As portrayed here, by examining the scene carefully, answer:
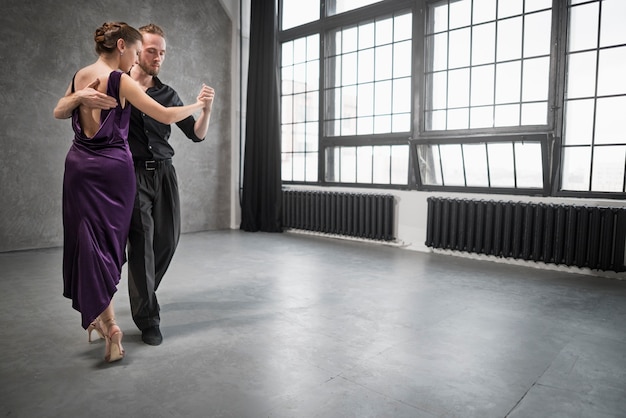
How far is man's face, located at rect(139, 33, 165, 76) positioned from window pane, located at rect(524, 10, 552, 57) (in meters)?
3.58

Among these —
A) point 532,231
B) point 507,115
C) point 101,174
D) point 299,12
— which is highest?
point 299,12

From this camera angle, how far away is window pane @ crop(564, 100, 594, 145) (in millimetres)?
4148

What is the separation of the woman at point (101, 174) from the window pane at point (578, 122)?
363cm

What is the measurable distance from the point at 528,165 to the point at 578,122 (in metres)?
0.56

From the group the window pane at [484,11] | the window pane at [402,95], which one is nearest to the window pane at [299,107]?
the window pane at [402,95]

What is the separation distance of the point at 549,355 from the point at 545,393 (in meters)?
0.44

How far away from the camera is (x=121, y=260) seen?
7.01ft

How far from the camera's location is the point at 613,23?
13.1ft

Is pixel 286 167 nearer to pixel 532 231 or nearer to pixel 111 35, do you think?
pixel 532 231

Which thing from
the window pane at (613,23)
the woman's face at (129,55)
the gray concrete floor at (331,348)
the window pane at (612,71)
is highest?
the window pane at (613,23)

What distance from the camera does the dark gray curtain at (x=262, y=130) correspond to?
21.3ft

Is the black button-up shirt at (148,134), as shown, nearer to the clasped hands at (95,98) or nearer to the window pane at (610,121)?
the clasped hands at (95,98)

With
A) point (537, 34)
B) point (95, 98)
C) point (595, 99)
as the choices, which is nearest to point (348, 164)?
point (537, 34)

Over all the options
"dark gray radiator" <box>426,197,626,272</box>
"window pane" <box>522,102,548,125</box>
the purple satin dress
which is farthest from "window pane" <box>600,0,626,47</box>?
the purple satin dress
